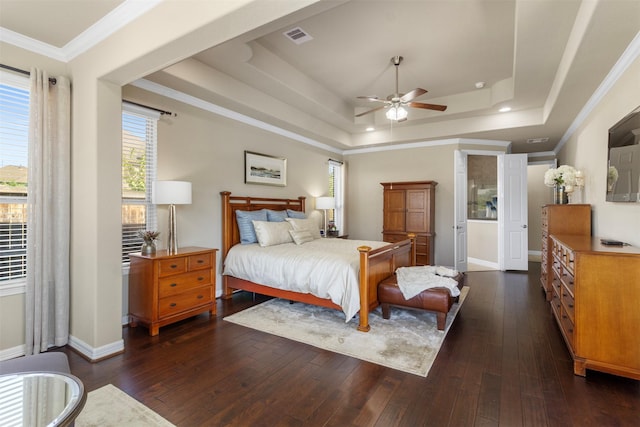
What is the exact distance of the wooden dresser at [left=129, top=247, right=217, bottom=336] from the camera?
10.0ft

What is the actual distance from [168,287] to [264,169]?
253cm

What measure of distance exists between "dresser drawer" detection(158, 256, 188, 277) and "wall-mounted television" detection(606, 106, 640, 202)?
14.0 feet

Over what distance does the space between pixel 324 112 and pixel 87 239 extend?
3854 millimetres

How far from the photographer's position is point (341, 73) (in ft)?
A: 14.4

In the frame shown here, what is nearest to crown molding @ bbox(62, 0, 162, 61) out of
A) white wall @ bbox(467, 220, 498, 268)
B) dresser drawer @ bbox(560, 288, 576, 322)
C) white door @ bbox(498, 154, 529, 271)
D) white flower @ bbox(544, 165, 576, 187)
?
dresser drawer @ bbox(560, 288, 576, 322)

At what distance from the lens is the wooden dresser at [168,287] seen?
10.0 feet

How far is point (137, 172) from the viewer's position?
351 cm

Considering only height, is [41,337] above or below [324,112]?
below

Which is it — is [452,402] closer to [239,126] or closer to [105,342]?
[105,342]

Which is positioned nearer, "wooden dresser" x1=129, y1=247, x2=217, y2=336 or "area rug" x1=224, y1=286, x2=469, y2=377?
"area rug" x1=224, y1=286, x2=469, y2=377

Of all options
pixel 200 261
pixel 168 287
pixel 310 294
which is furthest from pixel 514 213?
pixel 168 287

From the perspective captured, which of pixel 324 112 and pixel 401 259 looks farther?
pixel 324 112

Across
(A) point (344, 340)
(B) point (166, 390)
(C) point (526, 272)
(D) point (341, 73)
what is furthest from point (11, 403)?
(C) point (526, 272)

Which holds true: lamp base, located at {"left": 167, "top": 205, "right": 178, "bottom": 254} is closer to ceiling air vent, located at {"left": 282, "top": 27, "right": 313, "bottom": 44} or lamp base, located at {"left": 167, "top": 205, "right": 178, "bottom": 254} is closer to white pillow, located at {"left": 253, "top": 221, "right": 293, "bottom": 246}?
white pillow, located at {"left": 253, "top": 221, "right": 293, "bottom": 246}
